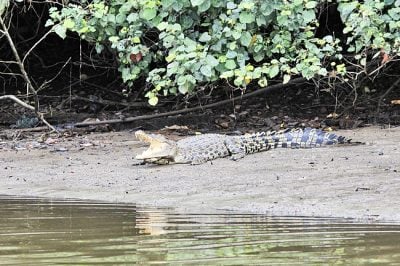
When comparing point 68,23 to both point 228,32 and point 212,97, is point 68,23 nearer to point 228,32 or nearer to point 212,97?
point 228,32

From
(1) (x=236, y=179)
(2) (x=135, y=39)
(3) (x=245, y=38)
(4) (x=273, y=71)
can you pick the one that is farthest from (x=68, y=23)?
(1) (x=236, y=179)

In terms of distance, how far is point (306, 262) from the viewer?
3.72 m

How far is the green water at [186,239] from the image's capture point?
387cm

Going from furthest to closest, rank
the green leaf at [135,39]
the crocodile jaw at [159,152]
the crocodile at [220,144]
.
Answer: the green leaf at [135,39] → the crocodile at [220,144] → the crocodile jaw at [159,152]

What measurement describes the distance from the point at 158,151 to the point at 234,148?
0.88 metres

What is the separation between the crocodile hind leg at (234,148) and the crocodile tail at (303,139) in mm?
350

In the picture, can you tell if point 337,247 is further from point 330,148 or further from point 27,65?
point 27,65

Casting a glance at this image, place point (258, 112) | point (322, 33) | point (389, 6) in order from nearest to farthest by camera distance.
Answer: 1. point (389, 6)
2. point (258, 112)
3. point (322, 33)

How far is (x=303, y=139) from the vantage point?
8961mm

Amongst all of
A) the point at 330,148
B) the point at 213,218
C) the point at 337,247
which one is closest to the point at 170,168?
the point at 330,148

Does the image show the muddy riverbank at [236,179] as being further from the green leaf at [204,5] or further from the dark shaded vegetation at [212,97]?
the green leaf at [204,5]

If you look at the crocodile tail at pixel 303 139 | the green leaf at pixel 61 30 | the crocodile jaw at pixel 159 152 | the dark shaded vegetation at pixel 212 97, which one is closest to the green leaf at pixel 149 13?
the green leaf at pixel 61 30

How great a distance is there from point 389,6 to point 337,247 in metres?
5.95

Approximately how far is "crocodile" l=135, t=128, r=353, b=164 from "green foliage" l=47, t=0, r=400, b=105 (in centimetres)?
63
